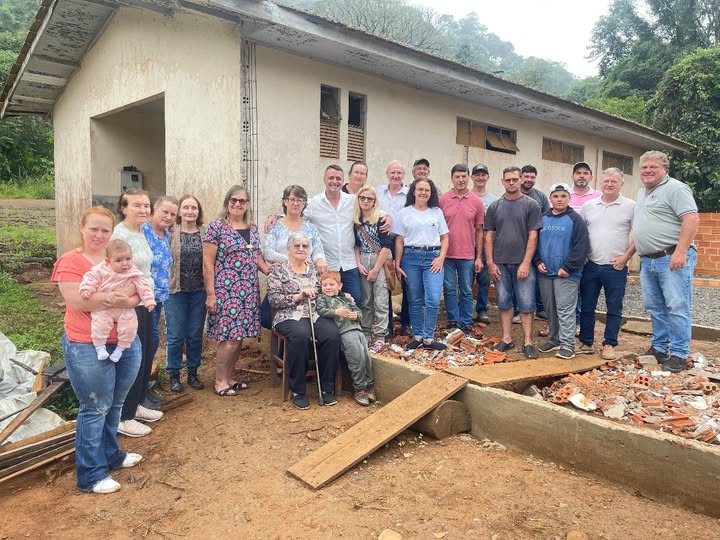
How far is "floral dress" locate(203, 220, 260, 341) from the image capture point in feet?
15.2

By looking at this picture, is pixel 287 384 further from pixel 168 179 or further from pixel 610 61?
pixel 610 61

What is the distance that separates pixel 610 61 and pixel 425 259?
34162 mm

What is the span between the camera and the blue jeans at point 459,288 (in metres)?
5.91

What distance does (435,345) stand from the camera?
5.41 meters

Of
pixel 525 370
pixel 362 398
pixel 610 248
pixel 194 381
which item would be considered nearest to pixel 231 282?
pixel 194 381

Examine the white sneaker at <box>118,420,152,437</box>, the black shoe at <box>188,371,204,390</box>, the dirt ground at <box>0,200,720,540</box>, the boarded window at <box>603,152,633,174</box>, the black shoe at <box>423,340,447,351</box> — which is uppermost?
the boarded window at <box>603,152,633,174</box>

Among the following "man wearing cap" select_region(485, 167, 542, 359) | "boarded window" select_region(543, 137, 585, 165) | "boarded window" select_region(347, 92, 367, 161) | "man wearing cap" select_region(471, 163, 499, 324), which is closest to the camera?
"man wearing cap" select_region(485, 167, 542, 359)

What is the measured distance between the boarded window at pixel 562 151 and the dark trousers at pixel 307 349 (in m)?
8.42

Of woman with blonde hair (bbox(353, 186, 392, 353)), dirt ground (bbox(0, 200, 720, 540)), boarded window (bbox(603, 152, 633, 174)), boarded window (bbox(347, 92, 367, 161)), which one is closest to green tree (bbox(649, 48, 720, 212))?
boarded window (bbox(603, 152, 633, 174))

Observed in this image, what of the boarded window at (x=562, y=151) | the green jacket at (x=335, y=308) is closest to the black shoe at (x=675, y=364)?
the green jacket at (x=335, y=308)

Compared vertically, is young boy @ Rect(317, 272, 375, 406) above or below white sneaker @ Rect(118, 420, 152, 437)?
above

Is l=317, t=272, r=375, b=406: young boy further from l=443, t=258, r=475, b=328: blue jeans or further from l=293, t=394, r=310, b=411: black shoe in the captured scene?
l=443, t=258, r=475, b=328: blue jeans

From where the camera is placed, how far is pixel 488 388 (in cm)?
417

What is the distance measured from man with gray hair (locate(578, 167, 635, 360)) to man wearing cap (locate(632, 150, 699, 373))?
154mm
